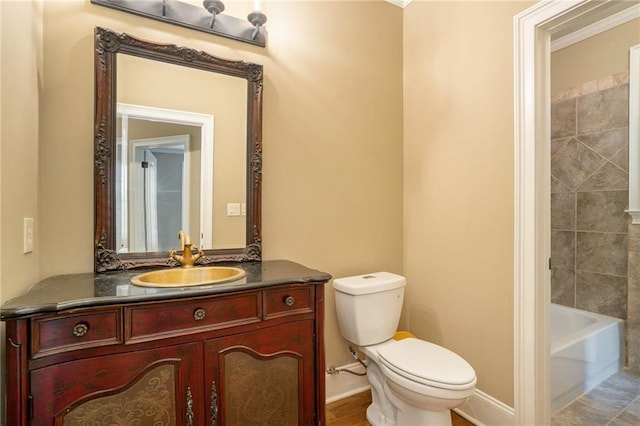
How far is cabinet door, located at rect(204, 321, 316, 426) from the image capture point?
1174 millimetres

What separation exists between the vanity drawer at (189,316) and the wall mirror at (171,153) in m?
0.50

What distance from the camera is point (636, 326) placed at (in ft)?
7.64

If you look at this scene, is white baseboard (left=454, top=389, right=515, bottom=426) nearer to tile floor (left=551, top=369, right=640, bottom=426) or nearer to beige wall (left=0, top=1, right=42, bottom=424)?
tile floor (left=551, top=369, right=640, bottom=426)

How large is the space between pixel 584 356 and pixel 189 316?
8.02 feet

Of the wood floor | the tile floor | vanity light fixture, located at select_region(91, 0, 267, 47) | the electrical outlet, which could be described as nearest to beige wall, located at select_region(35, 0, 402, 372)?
vanity light fixture, located at select_region(91, 0, 267, 47)

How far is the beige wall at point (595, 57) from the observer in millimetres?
2355

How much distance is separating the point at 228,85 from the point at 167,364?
1329mm

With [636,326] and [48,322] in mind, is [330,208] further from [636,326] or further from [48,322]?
[636,326]

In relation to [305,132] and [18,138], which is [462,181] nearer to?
[305,132]

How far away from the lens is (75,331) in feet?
3.18

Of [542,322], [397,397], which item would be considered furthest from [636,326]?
[397,397]

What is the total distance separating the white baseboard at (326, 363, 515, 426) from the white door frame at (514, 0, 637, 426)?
0.09m

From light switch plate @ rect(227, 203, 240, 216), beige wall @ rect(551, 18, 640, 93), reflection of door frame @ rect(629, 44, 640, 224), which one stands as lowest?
light switch plate @ rect(227, 203, 240, 216)

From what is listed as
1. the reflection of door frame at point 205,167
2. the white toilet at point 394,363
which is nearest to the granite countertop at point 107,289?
the reflection of door frame at point 205,167
